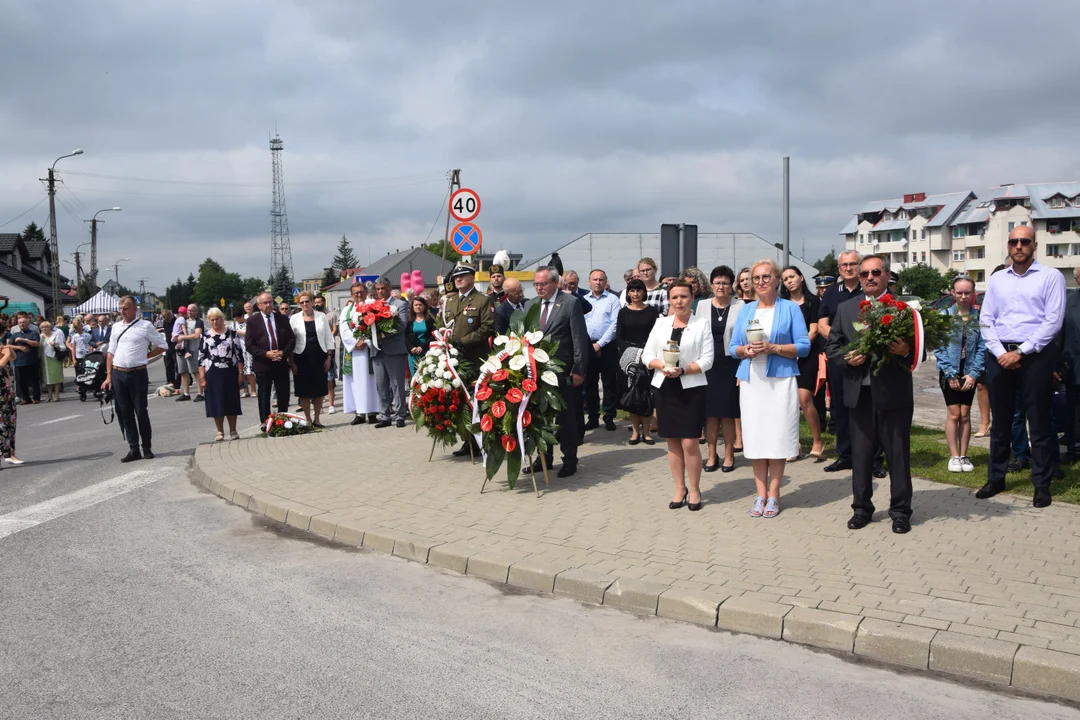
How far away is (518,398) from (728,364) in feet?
7.53

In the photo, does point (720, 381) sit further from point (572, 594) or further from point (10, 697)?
point (10, 697)

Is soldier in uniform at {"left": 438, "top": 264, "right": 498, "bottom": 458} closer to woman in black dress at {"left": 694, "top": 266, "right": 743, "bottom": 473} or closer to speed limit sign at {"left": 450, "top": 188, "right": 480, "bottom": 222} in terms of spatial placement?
woman in black dress at {"left": 694, "top": 266, "right": 743, "bottom": 473}

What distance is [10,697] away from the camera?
445 cm

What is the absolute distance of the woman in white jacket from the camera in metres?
7.70

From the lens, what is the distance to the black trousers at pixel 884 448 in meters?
6.91

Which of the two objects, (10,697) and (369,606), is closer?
(10,697)

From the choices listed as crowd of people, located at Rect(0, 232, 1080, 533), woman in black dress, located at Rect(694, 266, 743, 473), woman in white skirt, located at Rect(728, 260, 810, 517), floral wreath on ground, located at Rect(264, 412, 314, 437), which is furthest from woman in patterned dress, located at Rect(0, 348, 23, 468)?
woman in white skirt, located at Rect(728, 260, 810, 517)

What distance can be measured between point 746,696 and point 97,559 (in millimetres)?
5319

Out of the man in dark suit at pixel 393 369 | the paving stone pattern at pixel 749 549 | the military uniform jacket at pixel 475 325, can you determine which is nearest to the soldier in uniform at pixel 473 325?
the military uniform jacket at pixel 475 325

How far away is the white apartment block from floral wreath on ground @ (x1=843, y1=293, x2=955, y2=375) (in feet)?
278

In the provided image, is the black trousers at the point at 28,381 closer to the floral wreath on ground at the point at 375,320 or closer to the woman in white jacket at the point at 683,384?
the floral wreath on ground at the point at 375,320

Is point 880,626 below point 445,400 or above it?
below

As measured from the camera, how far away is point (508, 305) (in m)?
11.3

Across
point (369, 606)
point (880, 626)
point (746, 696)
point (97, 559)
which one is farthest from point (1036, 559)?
point (97, 559)
